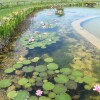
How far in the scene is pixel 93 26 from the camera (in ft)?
37.9

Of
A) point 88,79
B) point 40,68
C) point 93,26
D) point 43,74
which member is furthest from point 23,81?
point 93,26

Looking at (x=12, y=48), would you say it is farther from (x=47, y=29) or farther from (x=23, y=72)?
(x=47, y=29)

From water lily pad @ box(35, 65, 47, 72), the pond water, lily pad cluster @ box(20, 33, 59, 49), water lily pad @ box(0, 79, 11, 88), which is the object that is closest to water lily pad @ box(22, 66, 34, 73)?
water lily pad @ box(35, 65, 47, 72)

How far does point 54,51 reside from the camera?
751 centimetres

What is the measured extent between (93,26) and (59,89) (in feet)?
24.3

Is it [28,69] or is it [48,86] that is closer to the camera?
[48,86]

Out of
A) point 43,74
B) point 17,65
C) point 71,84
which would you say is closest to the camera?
point 71,84

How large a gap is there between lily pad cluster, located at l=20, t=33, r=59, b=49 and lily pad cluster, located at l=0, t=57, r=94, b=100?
1.73 meters

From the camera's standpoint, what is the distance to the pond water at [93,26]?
33.8ft

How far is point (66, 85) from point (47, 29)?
592 centimetres

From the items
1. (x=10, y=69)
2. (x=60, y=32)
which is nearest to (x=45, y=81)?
(x=10, y=69)

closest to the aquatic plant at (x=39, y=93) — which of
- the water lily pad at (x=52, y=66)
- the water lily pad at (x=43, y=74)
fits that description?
the water lily pad at (x=43, y=74)

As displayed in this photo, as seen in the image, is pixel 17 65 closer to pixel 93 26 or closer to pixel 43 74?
pixel 43 74

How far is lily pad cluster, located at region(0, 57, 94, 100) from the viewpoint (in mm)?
4621
